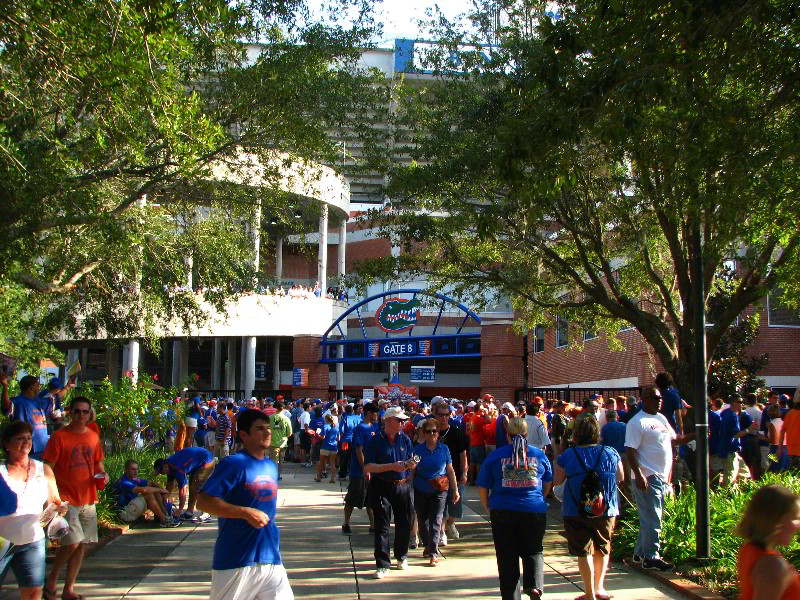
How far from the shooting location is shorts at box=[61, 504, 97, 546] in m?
8.02

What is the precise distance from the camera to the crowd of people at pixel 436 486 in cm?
543

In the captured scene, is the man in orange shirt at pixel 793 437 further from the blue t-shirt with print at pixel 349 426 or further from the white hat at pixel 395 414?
the blue t-shirt with print at pixel 349 426

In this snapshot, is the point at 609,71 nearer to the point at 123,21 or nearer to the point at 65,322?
the point at 123,21

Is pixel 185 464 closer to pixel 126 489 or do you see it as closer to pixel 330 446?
pixel 126 489

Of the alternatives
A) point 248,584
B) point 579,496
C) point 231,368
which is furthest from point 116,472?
point 231,368

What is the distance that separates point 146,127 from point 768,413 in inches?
419

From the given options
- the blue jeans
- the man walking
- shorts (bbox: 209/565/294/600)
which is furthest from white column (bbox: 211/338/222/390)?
shorts (bbox: 209/565/294/600)

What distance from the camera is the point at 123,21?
10219mm

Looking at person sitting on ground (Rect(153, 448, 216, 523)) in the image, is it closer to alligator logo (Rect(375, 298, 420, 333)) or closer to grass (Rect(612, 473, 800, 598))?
grass (Rect(612, 473, 800, 598))

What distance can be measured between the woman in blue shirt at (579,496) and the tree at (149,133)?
5.45 m

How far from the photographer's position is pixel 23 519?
6.59m

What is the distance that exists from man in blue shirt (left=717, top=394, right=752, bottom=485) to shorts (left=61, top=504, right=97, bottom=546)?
30.7 feet

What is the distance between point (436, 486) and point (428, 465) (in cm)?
26

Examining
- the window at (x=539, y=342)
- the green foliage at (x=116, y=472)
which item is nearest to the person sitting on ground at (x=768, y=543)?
the green foliage at (x=116, y=472)
